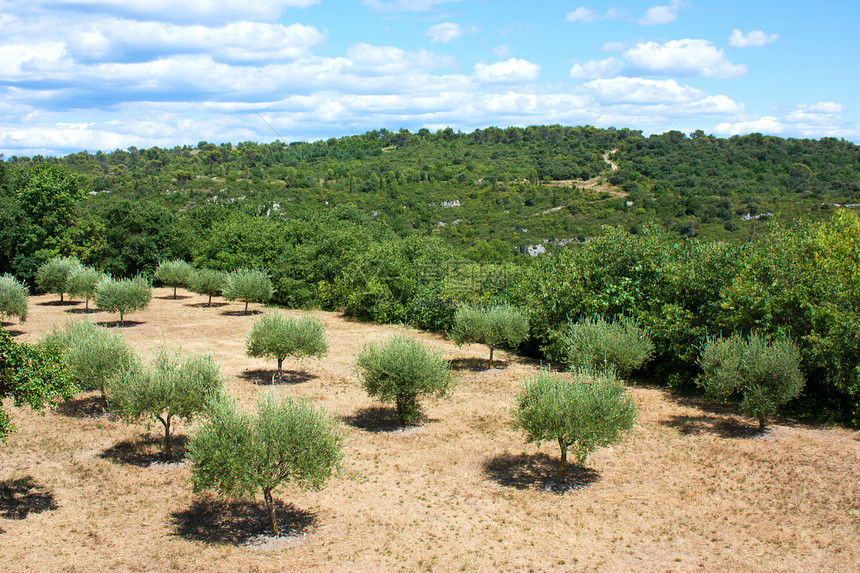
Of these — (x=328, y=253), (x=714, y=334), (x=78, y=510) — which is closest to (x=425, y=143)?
(x=328, y=253)

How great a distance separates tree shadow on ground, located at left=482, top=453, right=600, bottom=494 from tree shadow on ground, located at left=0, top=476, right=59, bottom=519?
9903 millimetres

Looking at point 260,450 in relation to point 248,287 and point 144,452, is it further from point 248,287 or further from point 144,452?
point 248,287

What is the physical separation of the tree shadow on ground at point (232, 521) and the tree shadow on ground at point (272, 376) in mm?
8792

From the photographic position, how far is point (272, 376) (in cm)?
2206

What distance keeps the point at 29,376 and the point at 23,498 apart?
3.78 metres

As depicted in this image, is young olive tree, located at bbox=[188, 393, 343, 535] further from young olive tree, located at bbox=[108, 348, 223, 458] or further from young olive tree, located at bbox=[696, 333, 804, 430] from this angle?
young olive tree, located at bbox=[696, 333, 804, 430]

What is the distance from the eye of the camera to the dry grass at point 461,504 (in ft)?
34.2

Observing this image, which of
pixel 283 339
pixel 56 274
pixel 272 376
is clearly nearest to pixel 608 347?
pixel 283 339

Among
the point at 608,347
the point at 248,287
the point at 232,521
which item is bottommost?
the point at 232,521

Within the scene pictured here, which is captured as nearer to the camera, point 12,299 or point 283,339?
point 283,339

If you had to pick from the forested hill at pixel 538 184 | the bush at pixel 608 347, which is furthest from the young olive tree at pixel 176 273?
the bush at pixel 608 347

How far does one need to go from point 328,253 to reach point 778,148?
6385 cm

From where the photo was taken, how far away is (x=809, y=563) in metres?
10.2

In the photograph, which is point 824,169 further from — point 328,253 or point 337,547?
point 337,547
